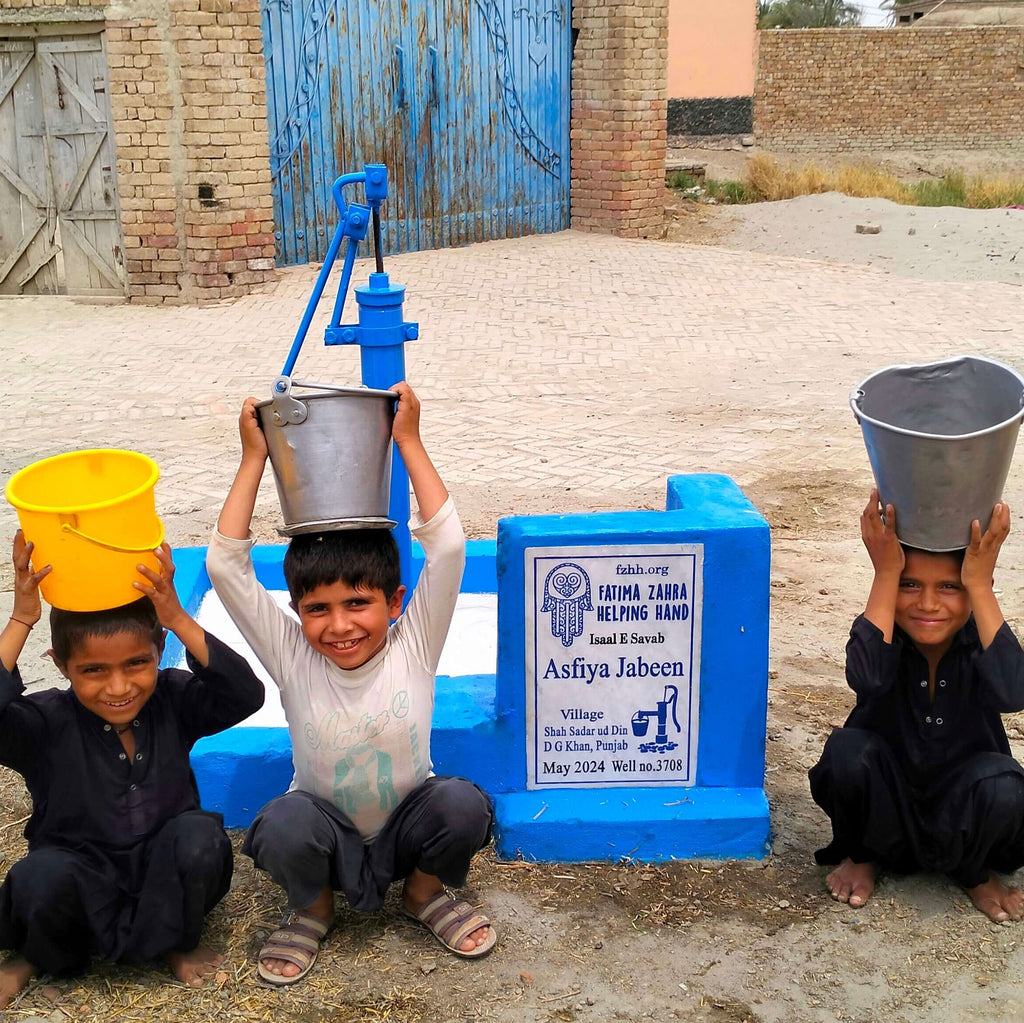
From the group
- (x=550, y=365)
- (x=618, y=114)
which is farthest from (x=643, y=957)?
(x=618, y=114)

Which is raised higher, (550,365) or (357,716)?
(357,716)

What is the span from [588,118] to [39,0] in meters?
5.14

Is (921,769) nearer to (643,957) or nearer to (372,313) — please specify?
(643,957)

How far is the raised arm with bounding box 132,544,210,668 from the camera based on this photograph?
2.37 m

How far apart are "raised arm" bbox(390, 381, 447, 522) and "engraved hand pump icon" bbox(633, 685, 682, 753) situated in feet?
2.67

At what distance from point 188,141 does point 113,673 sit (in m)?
7.50

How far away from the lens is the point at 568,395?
283 inches

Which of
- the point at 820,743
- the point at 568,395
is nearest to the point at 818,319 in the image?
the point at 568,395

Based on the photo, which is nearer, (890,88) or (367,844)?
(367,844)

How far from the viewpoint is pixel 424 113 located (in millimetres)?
10969

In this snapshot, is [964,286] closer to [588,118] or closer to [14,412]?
[588,118]

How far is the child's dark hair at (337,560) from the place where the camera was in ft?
8.13

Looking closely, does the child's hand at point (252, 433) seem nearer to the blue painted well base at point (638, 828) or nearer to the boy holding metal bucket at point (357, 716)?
the boy holding metal bucket at point (357, 716)

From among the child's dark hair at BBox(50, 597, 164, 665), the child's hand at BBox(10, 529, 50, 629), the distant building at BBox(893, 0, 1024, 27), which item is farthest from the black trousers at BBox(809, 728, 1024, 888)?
the distant building at BBox(893, 0, 1024, 27)
